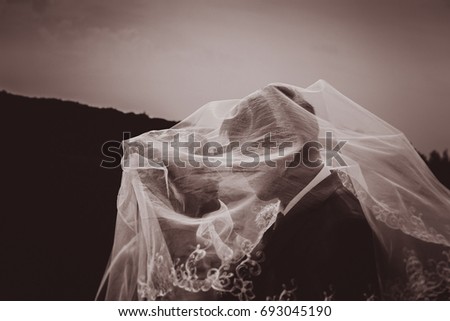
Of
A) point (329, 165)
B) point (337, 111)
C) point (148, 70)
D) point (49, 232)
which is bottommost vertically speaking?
point (49, 232)

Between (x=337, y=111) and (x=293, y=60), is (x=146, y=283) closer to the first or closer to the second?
(x=337, y=111)

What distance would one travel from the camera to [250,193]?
47.5 inches

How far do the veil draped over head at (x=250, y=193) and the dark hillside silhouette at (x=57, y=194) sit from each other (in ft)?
0.65

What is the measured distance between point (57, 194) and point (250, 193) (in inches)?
25.0

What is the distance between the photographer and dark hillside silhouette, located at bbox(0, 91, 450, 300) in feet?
4.22

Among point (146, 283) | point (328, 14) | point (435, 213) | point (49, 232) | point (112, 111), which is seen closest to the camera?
point (146, 283)

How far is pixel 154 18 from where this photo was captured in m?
1.94

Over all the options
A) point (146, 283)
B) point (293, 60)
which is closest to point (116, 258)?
point (146, 283)

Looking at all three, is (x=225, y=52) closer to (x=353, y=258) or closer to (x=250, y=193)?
(x=250, y=193)

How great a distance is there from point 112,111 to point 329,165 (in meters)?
0.94

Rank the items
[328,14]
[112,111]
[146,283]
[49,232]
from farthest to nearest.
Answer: [328,14] → [112,111] → [49,232] → [146,283]

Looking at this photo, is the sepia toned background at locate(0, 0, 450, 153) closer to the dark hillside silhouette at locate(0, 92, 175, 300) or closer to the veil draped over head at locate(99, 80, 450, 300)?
the dark hillside silhouette at locate(0, 92, 175, 300)


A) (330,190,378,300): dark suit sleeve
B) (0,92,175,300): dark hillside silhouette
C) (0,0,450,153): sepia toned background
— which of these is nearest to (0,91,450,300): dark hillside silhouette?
(0,92,175,300): dark hillside silhouette

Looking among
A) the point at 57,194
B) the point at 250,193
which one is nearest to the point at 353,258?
the point at 250,193
